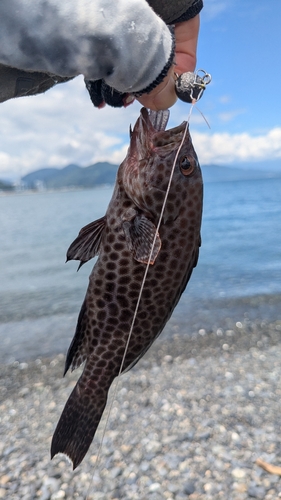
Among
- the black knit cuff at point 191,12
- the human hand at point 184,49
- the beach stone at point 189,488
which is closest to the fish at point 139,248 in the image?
the human hand at point 184,49

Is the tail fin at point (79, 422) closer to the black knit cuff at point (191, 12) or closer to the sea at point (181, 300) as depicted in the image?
the black knit cuff at point (191, 12)

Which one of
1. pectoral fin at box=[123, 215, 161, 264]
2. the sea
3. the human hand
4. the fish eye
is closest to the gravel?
the sea

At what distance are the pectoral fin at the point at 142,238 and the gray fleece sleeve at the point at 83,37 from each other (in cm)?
101

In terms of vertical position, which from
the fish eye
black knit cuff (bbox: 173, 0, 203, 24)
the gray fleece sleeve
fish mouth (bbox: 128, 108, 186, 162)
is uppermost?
black knit cuff (bbox: 173, 0, 203, 24)

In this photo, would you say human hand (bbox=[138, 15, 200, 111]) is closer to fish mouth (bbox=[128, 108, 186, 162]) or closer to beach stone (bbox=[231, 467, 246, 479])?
fish mouth (bbox=[128, 108, 186, 162])

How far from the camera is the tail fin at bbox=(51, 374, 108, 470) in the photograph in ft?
9.96

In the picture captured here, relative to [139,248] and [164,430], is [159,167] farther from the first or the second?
[164,430]

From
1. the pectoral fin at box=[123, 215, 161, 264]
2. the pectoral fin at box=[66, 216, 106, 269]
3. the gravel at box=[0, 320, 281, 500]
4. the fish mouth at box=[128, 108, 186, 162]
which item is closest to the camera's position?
the pectoral fin at box=[123, 215, 161, 264]

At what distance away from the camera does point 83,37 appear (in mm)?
1641

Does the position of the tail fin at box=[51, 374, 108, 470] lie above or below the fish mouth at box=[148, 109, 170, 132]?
below

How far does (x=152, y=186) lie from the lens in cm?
284

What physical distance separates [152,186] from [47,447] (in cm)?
390

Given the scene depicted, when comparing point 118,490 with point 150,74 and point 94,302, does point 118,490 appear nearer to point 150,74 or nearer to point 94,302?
point 94,302

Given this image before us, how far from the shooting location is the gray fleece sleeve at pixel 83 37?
1.54 meters
